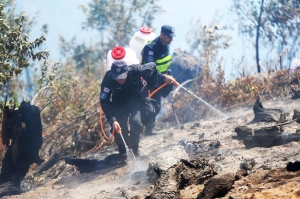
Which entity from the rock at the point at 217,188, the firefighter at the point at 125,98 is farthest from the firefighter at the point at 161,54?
the rock at the point at 217,188

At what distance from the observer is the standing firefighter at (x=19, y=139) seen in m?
5.63

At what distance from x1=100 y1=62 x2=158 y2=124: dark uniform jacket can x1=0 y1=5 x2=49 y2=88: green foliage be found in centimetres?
118

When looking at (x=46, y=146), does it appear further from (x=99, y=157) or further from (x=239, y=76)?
(x=239, y=76)

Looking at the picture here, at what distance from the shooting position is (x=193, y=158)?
4664mm

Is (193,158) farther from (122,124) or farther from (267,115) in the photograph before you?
(267,115)

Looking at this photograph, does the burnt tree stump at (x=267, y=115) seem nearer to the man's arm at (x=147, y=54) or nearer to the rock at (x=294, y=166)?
the man's arm at (x=147, y=54)

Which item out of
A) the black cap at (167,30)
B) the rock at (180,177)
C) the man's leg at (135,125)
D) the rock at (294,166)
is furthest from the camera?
the black cap at (167,30)

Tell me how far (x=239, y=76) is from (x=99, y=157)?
4416 millimetres

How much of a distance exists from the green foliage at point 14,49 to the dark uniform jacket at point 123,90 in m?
1.18

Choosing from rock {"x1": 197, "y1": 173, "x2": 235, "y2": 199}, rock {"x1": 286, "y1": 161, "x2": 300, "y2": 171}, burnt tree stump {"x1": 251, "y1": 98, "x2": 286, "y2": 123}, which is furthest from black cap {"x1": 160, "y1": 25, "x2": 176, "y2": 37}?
rock {"x1": 197, "y1": 173, "x2": 235, "y2": 199}

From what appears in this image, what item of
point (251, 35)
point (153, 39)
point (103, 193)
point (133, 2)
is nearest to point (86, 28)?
point (133, 2)

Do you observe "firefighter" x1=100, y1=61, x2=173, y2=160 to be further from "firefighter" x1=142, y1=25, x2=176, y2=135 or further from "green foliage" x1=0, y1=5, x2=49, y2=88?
"green foliage" x1=0, y1=5, x2=49, y2=88

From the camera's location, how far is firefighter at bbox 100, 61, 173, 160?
17.8 feet

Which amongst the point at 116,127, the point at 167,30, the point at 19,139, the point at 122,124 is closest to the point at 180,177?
the point at 116,127
